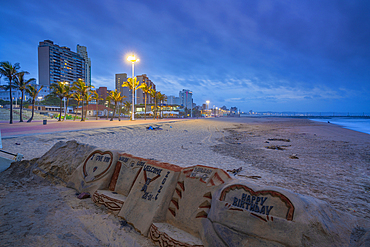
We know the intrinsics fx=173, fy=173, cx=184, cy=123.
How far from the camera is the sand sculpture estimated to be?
1668 millimetres

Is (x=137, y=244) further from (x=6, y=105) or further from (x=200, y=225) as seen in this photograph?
(x=6, y=105)

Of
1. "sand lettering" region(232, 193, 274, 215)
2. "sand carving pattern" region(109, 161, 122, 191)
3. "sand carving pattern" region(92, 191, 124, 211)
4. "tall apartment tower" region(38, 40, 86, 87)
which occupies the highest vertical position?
"tall apartment tower" region(38, 40, 86, 87)

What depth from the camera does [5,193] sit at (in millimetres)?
3428

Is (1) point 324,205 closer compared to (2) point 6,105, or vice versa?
(1) point 324,205

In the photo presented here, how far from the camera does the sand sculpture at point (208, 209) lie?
167 centimetres

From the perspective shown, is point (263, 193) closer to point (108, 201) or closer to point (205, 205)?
point (205, 205)

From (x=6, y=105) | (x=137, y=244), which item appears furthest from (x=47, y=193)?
(x=6, y=105)

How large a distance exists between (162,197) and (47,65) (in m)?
146

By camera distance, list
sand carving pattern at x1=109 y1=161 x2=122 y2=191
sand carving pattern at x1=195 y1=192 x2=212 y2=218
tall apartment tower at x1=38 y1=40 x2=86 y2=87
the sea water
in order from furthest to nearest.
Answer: tall apartment tower at x1=38 y1=40 x2=86 y2=87 → the sea water → sand carving pattern at x1=109 y1=161 x2=122 y2=191 → sand carving pattern at x1=195 y1=192 x2=212 y2=218

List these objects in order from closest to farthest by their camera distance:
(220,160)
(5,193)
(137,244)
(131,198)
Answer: (137,244) < (131,198) < (5,193) < (220,160)

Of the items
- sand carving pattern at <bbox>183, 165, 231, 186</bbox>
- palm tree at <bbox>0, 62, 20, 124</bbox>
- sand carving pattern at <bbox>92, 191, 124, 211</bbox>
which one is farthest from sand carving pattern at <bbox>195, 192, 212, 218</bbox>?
palm tree at <bbox>0, 62, 20, 124</bbox>

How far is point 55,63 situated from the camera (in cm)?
11462

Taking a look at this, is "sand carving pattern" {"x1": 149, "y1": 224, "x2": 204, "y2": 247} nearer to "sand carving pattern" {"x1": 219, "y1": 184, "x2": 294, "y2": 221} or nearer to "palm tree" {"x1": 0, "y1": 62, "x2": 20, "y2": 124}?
"sand carving pattern" {"x1": 219, "y1": 184, "x2": 294, "y2": 221}

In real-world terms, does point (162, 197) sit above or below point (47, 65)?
below
